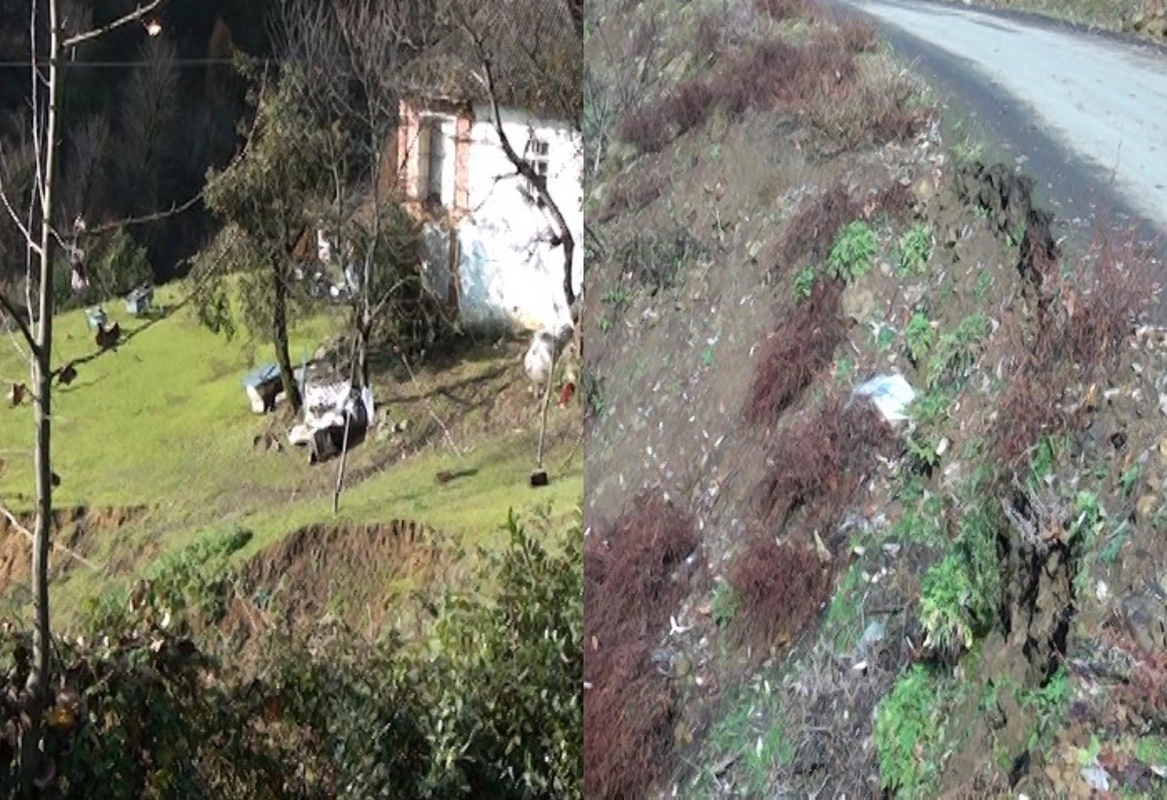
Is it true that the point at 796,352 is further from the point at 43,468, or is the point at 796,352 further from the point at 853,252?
the point at 43,468

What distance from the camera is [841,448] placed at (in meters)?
1.43

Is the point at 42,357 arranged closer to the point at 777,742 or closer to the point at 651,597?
the point at 651,597

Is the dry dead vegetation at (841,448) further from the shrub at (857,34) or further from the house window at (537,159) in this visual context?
the house window at (537,159)

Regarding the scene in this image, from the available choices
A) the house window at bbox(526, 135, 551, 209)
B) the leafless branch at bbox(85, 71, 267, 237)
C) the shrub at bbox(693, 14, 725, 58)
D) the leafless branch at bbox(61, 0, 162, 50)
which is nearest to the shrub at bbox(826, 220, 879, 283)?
the shrub at bbox(693, 14, 725, 58)

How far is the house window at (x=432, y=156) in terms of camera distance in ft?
6.79

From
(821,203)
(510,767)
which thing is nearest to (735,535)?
(821,203)

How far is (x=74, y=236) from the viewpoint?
2279mm

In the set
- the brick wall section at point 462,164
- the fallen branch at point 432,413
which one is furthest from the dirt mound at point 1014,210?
the fallen branch at point 432,413

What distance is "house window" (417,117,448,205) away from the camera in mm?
2070

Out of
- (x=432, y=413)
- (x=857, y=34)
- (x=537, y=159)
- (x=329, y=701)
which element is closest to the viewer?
(x=857, y=34)

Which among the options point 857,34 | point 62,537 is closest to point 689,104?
point 857,34

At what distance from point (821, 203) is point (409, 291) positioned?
0.79 metres

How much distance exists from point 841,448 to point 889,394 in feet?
0.26

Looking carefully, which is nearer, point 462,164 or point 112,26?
point 462,164
